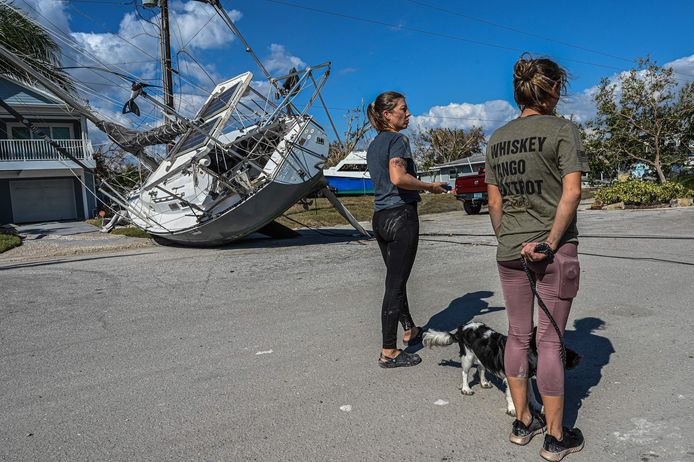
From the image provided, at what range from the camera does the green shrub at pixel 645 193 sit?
67.1ft

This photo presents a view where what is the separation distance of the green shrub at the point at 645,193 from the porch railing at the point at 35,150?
22.9 metres

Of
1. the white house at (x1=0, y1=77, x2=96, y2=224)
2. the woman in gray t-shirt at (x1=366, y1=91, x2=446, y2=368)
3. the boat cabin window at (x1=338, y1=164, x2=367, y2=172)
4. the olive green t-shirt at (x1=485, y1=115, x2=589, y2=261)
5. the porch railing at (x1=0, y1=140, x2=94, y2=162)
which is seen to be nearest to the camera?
the olive green t-shirt at (x1=485, y1=115, x2=589, y2=261)

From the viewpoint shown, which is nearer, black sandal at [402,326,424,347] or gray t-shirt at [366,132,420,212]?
gray t-shirt at [366,132,420,212]

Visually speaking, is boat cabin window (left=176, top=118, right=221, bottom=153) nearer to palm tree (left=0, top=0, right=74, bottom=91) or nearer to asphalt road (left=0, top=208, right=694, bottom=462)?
asphalt road (left=0, top=208, right=694, bottom=462)

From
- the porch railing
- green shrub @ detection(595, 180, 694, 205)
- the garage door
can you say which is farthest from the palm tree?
green shrub @ detection(595, 180, 694, 205)

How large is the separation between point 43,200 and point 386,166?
1049 inches

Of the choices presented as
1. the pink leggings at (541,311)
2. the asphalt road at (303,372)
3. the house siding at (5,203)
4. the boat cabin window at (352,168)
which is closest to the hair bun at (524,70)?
the pink leggings at (541,311)

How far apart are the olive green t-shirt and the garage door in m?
27.5

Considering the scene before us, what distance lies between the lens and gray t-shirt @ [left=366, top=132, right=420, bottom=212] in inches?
150

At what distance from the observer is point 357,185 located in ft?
118

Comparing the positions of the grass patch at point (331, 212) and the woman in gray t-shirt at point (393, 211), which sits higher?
the woman in gray t-shirt at point (393, 211)

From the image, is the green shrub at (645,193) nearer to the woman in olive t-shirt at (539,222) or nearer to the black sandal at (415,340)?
the black sandal at (415,340)

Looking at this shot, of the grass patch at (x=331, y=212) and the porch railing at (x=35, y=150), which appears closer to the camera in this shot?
the grass patch at (x=331, y=212)

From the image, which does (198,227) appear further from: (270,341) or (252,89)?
(270,341)
